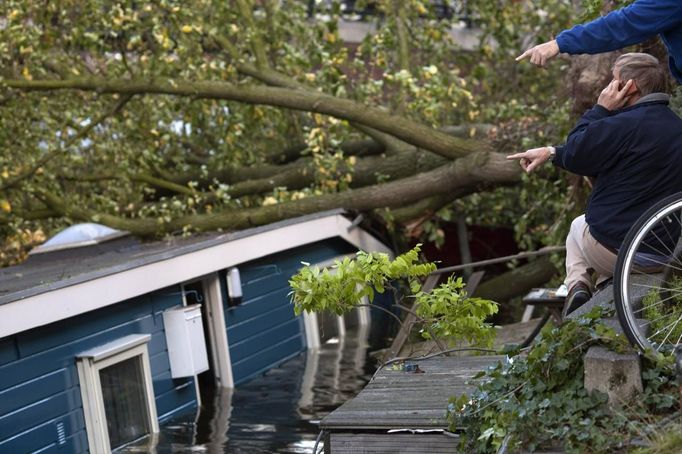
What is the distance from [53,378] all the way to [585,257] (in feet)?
17.2

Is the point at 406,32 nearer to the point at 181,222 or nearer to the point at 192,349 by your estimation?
the point at 181,222

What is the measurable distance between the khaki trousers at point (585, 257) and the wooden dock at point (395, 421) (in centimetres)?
75

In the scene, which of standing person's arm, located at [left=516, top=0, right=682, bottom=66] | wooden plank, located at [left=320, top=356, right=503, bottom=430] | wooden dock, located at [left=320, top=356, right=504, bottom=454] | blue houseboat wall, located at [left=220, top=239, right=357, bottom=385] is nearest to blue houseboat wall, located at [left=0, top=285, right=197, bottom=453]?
blue houseboat wall, located at [left=220, top=239, right=357, bottom=385]

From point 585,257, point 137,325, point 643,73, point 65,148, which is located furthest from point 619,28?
point 65,148

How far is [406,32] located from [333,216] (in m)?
2.58

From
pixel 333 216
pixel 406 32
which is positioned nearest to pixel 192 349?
pixel 333 216

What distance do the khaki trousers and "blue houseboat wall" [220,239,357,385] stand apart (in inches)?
279

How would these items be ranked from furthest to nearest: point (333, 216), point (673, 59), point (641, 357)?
point (333, 216), point (673, 59), point (641, 357)

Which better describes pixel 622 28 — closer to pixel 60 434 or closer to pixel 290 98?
pixel 60 434

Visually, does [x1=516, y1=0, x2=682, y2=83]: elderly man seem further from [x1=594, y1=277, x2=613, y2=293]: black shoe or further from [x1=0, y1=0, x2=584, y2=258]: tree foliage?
[x1=0, y1=0, x2=584, y2=258]: tree foliage

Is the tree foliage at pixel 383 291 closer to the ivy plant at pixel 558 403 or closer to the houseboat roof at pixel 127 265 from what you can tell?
the ivy plant at pixel 558 403

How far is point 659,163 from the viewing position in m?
5.00

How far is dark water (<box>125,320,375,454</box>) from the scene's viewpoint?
9273 millimetres

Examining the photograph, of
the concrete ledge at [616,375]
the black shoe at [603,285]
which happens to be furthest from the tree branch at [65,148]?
the concrete ledge at [616,375]
